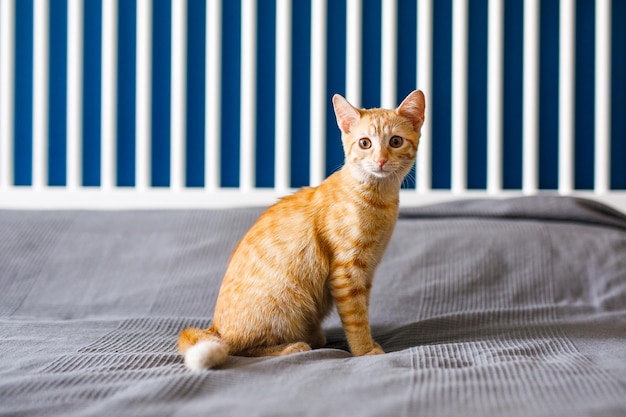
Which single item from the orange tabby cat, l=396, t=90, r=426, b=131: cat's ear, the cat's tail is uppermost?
l=396, t=90, r=426, b=131: cat's ear

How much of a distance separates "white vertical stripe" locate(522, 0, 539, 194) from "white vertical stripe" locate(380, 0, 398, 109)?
41 centimetres

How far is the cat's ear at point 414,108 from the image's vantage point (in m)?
1.17

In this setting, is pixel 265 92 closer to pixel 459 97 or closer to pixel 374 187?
pixel 459 97

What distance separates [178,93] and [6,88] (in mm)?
569

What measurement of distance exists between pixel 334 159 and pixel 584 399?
1353 millimetres

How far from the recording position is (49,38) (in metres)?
2.11

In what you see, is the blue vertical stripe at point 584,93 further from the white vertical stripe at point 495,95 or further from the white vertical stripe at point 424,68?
the white vertical stripe at point 424,68

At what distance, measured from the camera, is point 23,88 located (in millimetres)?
2123

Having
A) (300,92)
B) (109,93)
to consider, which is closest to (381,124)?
(300,92)

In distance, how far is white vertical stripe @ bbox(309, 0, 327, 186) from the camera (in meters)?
2.00

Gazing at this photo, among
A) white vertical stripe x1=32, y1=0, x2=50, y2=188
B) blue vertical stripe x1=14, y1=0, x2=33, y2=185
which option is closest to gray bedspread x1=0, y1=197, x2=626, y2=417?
white vertical stripe x1=32, y1=0, x2=50, y2=188

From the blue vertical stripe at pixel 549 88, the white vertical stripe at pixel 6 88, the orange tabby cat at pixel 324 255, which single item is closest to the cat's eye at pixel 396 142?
the orange tabby cat at pixel 324 255

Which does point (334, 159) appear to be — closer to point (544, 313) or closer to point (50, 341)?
point (544, 313)

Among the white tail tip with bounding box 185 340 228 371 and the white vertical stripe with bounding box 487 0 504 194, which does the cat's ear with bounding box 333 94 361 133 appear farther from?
the white vertical stripe with bounding box 487 0 504 194
